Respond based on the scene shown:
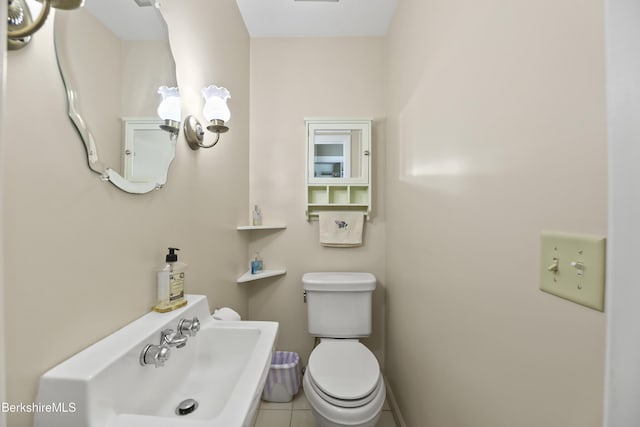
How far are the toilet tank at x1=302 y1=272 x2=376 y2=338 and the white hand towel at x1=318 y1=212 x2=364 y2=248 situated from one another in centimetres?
27

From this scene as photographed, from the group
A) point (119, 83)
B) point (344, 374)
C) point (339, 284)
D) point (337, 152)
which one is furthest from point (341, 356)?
point (119, 83)

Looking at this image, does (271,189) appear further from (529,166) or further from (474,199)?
(529,166)

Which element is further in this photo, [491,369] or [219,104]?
[219,104]

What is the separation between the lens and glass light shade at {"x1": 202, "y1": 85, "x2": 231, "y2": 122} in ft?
3.68

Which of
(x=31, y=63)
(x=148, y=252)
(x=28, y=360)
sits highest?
(x=31, y=63)

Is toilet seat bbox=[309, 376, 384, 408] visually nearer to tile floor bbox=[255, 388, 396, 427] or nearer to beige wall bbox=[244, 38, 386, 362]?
tile floor bbox=[255, 388, 396, 427]

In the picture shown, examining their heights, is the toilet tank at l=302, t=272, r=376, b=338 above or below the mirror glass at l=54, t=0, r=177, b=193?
below

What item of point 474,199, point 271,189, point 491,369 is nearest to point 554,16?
point 474,199

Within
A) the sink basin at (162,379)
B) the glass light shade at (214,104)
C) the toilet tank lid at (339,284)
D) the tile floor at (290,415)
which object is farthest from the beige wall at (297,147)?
the sink basin at (162,379)

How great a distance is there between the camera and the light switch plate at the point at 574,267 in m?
0.42

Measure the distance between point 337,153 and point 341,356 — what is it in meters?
1.22

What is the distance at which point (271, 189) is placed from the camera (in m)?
1.85

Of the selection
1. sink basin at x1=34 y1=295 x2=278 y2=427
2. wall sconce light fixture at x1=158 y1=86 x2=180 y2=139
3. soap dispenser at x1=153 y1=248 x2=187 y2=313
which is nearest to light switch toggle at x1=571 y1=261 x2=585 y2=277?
sink basin at x1=34 y1=295 x2=278 y2=427

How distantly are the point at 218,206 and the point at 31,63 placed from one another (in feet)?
2.88
